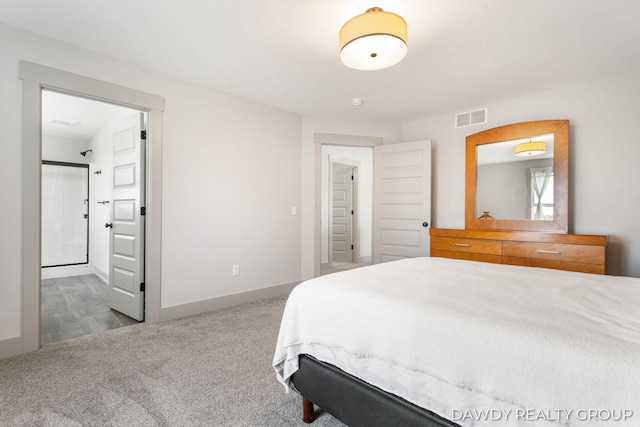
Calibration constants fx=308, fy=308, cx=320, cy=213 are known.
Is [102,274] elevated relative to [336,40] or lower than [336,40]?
lower

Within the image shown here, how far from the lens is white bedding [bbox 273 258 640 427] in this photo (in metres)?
0.79

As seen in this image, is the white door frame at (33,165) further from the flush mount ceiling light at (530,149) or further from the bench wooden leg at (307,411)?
the flush mount ceiling light at (530,149)

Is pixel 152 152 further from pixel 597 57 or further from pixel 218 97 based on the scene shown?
pixel 597 57

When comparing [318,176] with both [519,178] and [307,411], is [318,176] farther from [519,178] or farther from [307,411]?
[307,411]

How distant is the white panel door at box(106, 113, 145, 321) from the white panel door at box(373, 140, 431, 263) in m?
2.94

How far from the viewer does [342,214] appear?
6668 millimetres

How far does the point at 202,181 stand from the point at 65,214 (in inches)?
152

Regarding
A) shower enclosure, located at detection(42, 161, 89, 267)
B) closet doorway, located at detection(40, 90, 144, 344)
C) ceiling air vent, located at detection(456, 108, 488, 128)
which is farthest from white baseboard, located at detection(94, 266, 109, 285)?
ceiling air vent, located at detection(456, 108, 488, 128)

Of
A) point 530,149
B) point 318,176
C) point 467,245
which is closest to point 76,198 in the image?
point 318,176

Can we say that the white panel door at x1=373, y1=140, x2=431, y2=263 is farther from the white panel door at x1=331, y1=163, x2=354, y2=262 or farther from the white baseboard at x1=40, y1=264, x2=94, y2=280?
the white baseboard at x1=40, y1=264, x2=94, y2=280

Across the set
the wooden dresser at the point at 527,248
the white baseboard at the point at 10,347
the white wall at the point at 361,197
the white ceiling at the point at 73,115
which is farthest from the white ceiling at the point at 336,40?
the white wall at the point at 361,197

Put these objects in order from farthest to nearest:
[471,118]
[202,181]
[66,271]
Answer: [66,271] → [471,118] → [202,181]

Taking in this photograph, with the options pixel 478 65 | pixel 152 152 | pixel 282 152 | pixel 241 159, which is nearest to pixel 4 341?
pixel 152 152

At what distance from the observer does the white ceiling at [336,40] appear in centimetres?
199
